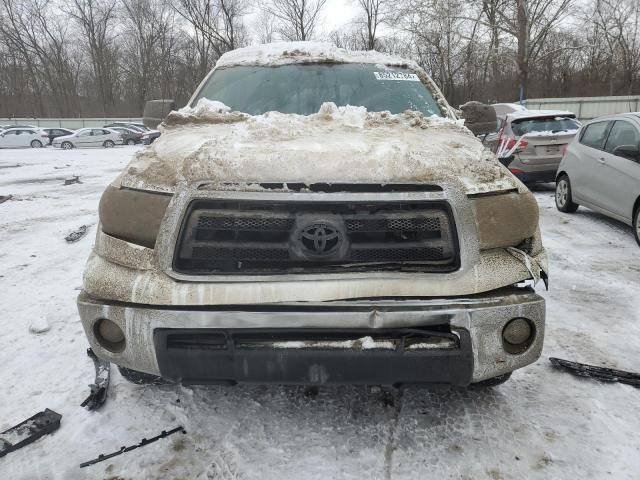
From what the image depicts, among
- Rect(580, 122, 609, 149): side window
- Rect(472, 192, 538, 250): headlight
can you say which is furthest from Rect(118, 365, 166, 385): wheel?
Rect(580, 122, 609, 149): side window

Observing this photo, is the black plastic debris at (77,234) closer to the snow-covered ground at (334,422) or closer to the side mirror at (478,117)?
the snow-covered ground at (334,422)

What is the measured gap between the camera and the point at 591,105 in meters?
28.5

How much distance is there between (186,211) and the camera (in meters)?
2.18

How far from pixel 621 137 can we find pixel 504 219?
5.48 m

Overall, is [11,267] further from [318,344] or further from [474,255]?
[474,255]

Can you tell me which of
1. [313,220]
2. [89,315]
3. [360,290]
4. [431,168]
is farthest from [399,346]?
[89,315]

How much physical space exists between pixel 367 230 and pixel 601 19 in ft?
145

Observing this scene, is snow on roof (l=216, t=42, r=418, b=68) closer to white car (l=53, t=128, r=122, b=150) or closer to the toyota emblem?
the toyota emblem

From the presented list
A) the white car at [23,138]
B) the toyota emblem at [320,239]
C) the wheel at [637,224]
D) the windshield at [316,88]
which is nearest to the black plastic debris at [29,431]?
the toyota emblem at [320,239]

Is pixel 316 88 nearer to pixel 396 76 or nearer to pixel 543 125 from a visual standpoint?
pixel 396 76

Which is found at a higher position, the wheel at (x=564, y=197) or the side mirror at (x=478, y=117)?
the side mirror at (x=478, y=117)

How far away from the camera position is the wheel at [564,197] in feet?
25.3

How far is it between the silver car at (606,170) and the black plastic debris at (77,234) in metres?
7.08

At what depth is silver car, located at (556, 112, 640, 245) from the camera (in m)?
6.02
